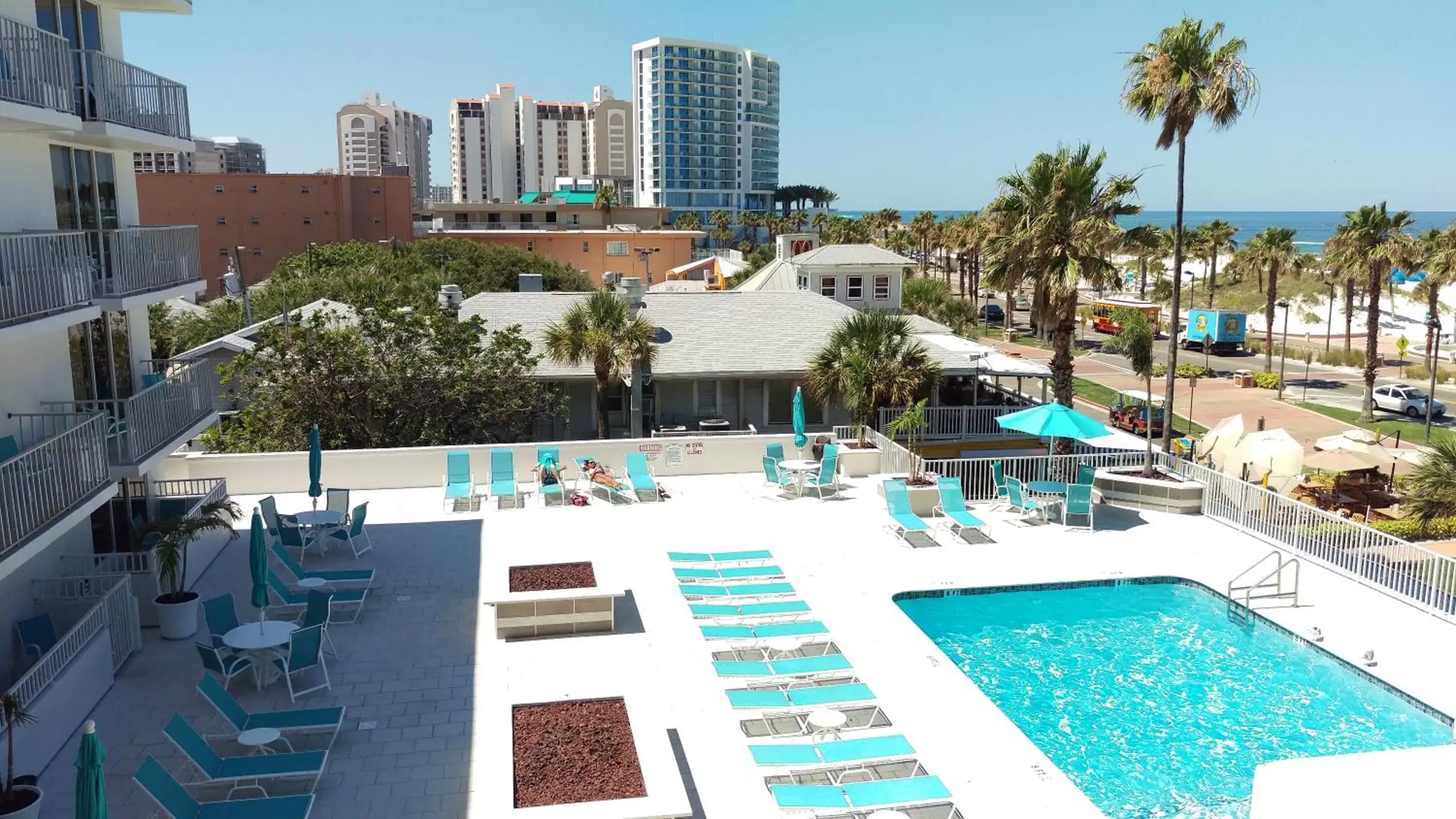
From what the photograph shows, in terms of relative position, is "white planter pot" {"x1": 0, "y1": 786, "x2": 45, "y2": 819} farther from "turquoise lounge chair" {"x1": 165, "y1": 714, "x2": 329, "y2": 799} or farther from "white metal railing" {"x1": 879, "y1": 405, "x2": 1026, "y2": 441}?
"white metal railing" {"x1": 879, "y1": 405, "x2": 1026, "y2": 441}

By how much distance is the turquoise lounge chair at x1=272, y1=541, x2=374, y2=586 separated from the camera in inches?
588

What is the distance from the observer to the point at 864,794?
9336 mm

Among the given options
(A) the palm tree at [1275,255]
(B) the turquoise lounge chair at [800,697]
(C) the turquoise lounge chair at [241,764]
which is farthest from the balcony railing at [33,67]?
(A) the palm tree at [1275,255]

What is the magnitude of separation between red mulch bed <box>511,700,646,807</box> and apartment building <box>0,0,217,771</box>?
485 cm

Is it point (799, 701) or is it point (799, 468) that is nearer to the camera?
point (799, 701)

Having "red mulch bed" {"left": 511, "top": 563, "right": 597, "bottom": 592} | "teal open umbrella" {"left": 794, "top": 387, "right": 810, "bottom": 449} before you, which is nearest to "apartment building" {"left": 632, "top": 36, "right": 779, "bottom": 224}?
"teal open umbrella" {"left": 794, "top": 387, "right": 810, "bottom": 449}

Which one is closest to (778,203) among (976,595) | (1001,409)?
(1001,409)

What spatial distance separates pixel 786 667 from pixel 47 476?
8401mm

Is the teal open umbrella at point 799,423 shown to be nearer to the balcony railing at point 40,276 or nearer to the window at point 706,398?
the window at point 706,398

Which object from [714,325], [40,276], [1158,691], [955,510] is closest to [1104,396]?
[714,325]

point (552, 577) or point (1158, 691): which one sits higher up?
point (552, 577)

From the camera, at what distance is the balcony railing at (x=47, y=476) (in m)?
9.74

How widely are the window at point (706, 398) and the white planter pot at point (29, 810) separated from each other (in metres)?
19.1

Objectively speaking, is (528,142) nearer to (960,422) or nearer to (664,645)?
(960,422)
